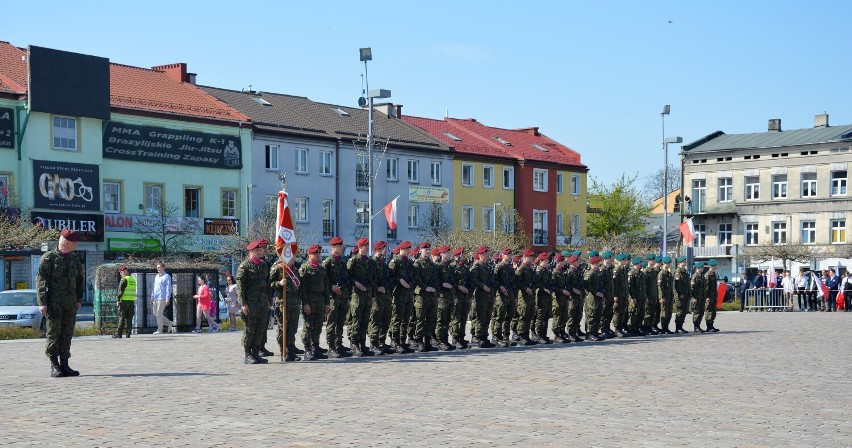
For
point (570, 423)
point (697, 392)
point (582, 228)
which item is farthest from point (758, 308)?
point (570, 423)

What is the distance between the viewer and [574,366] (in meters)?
17.4

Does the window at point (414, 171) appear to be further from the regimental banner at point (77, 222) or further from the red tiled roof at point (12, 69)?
the red tiled roof at point (12, 69)

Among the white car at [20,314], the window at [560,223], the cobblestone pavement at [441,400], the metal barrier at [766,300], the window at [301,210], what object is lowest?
the metal barrier at [766,300]

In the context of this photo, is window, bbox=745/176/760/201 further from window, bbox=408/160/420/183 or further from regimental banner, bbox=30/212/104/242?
regimental banner, bbox=30/212/104/242

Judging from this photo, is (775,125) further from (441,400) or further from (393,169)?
(441,400)

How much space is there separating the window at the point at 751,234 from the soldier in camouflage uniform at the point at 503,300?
2113 inches

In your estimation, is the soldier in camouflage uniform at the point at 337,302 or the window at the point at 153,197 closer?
the soldier in camouflage uniform at the point at 337,302

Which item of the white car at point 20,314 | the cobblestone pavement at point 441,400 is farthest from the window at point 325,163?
the cobblestone pavement at point 441,400

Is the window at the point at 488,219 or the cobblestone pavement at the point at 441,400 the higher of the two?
the window at the point at 488,219

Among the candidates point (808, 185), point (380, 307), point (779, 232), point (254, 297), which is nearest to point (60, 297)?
point (254, 297)

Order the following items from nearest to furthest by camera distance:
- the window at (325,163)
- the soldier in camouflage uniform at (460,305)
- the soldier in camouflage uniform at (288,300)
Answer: the soldier in camouflage uniform at (288,300), the soldier in camouflage uniform at (460,305), the window at (325,163)

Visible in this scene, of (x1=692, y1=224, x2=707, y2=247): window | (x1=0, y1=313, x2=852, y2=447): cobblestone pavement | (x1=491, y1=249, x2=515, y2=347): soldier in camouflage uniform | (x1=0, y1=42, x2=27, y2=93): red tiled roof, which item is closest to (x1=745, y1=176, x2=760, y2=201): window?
(x1=692, y1=224, x2=707, y2=247): window

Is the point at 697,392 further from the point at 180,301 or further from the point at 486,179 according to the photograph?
the point at 486,179

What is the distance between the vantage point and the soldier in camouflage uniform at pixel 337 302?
1941 cm
